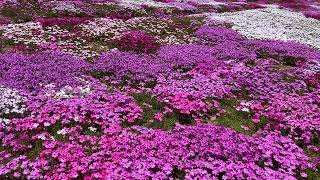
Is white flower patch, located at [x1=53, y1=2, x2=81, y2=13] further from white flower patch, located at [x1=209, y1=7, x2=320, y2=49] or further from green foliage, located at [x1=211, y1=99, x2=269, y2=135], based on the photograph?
green foliage, located at [x1=211, y1=99, x2=269, y2=135]

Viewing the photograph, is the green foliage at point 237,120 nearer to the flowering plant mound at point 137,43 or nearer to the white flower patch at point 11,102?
the white flower patch at point 11,102

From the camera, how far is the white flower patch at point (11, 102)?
50.0 ft

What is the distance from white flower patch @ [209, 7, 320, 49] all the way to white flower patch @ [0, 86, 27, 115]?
20435 millimetres

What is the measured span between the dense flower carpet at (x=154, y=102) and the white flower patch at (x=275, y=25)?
0.95 meters

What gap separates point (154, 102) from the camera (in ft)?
56.2

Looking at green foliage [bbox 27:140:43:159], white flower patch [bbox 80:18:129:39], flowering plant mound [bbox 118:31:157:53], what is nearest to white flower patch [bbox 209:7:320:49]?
flowering plant mound [bbox 118:31:157:53]

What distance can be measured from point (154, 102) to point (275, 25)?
24665mm

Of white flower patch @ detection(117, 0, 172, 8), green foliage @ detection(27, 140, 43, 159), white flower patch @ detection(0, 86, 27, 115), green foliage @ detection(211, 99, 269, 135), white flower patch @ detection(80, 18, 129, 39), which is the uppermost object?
white flower patch @ detection(0, 86, 27, 115)

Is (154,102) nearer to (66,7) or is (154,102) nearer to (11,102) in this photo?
(11,102)

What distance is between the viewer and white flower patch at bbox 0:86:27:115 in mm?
15242

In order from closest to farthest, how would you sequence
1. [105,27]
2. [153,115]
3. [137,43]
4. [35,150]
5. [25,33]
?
[35,150] → [153,115] → [137,43] → [25,33] → [105,27]

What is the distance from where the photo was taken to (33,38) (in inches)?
1000

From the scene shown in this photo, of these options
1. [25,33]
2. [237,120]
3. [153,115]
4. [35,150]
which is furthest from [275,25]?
[35,150]

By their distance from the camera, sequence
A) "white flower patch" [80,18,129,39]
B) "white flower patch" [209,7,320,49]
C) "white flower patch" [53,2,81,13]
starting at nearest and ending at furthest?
"white flower patch" [80,18,129,39] < "white flower patch" [209,7,320,49] < "white flower patch" [53,2,81,13]
